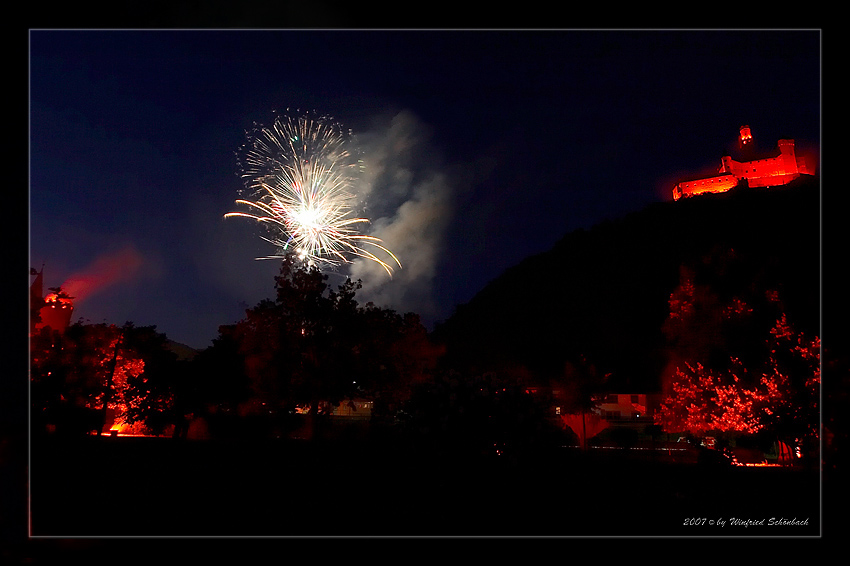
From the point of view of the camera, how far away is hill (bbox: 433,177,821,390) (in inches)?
1759

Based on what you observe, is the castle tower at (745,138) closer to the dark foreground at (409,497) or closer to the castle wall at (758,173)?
the castle wall at (758,173)

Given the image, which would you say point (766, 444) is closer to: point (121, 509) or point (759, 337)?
point (759, 337)

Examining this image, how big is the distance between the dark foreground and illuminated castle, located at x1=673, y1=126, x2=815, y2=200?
57.6 metres

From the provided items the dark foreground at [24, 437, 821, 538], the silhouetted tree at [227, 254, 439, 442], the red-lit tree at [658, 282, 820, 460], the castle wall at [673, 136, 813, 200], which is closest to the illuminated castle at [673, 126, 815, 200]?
Answer: the castle wall at [673, 136, 813, 200]

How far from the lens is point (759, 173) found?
207 feet

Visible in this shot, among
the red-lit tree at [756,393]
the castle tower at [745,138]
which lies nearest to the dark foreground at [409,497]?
the red-lit tree at [756,393]

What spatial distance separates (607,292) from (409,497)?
42.4 meters

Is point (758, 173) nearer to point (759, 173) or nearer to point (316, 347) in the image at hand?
point (759, 173)

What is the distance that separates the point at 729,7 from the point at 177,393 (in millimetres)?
22850

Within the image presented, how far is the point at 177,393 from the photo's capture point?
940 inches

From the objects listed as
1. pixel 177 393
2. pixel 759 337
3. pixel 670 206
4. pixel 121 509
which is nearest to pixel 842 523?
pixel 121 509

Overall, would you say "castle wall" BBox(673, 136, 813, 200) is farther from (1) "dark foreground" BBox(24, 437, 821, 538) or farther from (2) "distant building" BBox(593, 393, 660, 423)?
(1) "dark foreground" BBox(24, 437, 821, 538)

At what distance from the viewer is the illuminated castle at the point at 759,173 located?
203 feet

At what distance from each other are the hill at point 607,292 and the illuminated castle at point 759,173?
1009 cm
